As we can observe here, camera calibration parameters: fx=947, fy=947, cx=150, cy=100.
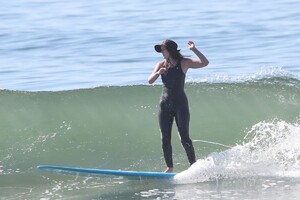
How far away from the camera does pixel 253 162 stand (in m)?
12.7

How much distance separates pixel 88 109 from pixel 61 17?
64.8 ft

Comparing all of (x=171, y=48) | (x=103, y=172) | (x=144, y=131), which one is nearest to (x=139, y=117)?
(x=144, y=131)

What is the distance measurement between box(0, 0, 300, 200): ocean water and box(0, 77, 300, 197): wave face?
2 centimetres

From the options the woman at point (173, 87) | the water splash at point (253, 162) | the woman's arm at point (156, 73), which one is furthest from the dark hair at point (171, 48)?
the water splash at point (253, 162)

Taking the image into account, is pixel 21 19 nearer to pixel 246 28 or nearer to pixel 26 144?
pixel 246 28

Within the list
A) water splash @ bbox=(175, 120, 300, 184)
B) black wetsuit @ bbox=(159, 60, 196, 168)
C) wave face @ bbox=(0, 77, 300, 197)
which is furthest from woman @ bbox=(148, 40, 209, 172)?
wave face @ bbox=(0, 77, 300, 197)

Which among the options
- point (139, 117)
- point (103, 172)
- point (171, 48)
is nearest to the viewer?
point (171, 48)

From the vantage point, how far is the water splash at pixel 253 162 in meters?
12.3

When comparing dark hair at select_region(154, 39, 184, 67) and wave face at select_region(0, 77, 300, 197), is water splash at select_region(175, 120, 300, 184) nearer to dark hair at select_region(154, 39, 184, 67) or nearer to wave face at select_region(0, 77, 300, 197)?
wave face at select_region(0, 77, 300, 197)

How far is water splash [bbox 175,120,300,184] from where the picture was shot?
12.3 metres

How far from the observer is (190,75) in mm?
20656

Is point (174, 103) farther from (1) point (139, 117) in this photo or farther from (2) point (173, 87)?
(1) point (139, 117)

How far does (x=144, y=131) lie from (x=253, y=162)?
313 cm

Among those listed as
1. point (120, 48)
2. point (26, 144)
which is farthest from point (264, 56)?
point (26, 144)
